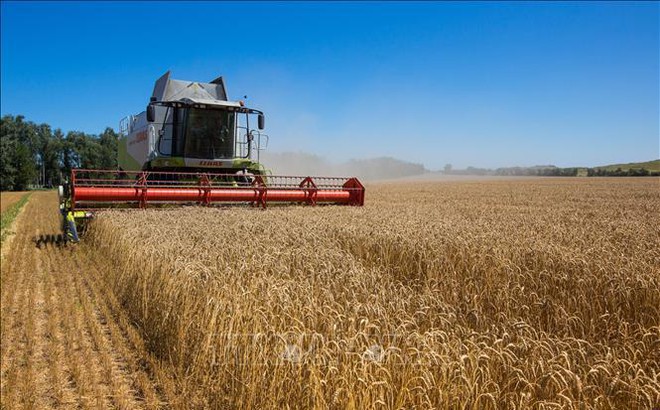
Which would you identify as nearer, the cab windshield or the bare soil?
the cab windshield

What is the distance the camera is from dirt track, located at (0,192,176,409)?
3615 mm

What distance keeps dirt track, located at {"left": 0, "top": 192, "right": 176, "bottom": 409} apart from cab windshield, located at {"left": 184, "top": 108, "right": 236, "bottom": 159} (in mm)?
A: 5500

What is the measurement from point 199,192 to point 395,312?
26.4ft

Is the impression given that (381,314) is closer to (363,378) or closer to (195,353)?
(363,378)

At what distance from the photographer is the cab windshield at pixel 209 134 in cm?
1229

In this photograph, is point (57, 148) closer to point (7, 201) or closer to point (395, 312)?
point (7, 201)

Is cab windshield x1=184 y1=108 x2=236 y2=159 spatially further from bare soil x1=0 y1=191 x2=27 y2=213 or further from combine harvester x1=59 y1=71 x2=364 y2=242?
bare soil x1=0 y1=191 x2=27 y2=213

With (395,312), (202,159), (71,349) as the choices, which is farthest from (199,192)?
(395,312)

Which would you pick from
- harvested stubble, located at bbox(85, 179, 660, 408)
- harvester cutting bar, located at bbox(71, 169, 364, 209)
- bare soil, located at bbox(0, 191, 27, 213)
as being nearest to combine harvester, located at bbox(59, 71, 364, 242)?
harvester cutting bar, located at bbox(71, 169, 364, 209)

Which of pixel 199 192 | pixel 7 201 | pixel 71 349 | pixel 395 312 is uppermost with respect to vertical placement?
pixel 199 192

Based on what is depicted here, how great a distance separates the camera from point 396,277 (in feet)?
18.2

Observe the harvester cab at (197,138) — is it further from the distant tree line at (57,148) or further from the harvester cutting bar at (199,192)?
the distant tree line at (57,148)

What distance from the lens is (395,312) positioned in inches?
136

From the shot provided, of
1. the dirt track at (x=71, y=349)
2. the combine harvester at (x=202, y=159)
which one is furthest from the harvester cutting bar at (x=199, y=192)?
the dirt track at (x=71, y=349)
